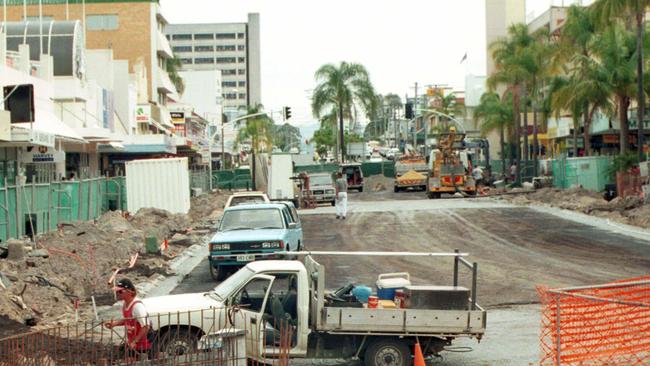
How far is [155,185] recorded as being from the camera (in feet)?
142

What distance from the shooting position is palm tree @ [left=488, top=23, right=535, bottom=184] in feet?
251

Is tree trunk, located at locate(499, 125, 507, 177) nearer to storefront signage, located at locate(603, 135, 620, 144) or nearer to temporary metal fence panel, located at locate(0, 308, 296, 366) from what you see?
storefront signage, located at locate(603, 135, 620, 144)

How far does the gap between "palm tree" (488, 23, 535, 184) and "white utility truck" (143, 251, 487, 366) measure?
65272 mm

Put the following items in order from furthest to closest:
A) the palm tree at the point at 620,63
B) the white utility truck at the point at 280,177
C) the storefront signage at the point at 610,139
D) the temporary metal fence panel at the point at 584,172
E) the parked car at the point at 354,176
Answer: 1. the parked car at the point at 354,176
2. the storefront signage at the point at 610,139
3. the white utility truck at the point at 280,177
4. the temporary metal fence panel at the point at 584,172
5. the palm tree at the point at 620,63

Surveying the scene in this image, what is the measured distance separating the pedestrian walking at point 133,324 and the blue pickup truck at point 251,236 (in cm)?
927

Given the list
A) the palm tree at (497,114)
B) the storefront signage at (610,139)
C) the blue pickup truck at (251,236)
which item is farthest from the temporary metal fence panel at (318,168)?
the blue pickup truck at (251,236)

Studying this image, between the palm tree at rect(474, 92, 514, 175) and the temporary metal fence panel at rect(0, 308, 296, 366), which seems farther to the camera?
the palm tree at rect(474, 92, 514, 175)

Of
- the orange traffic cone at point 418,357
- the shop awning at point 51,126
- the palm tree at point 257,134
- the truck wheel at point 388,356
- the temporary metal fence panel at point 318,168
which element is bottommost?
the truck wheel at point 388,356

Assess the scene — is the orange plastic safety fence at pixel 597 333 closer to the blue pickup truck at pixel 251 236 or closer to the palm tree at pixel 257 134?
the blue pickup truck at pixel 251 236

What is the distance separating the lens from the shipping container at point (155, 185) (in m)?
42.8

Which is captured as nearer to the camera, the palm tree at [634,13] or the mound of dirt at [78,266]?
the mound of dirt at [78,266]

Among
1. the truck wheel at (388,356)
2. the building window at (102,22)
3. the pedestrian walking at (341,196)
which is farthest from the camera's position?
the building window at (102,22)

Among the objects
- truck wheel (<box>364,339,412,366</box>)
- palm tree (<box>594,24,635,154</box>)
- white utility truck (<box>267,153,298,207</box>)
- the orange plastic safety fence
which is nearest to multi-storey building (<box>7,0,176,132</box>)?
white utility truck (<box>267,153,298,207</box>)

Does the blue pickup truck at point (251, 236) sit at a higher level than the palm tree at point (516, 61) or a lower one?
lower
